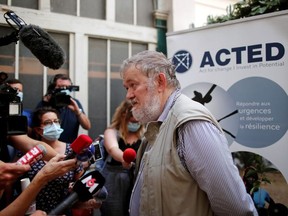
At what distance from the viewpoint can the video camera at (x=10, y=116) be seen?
1.81m

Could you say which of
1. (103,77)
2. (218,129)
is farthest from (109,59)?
(218,129)

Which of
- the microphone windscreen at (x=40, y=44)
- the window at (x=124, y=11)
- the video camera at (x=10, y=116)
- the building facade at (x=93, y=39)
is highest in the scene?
the window at (x=124, y=11)

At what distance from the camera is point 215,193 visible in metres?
1.47

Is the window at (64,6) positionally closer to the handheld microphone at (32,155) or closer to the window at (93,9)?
the window at (93,9)

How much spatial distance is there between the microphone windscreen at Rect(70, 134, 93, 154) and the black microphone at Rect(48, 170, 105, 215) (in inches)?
12.3

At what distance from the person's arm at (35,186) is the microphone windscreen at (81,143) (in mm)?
83

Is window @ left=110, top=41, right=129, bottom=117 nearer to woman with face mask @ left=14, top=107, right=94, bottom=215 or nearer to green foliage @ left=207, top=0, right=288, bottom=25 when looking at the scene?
green foliage @ left=207, top=0, right=288, bottom=25

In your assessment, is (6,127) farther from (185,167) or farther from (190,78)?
(190,78)

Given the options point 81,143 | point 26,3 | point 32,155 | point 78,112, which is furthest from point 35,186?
point 26,3

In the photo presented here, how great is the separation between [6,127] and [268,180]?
7.17ft

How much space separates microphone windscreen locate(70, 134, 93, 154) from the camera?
1724mm

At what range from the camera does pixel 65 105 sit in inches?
139

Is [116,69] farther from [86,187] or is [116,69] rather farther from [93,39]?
[86,187]

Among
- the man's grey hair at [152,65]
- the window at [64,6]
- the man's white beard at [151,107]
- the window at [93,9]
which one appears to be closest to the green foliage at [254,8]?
the window at [93,9]
